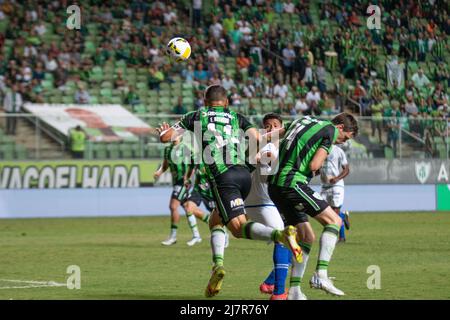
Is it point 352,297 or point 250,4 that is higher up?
point 250,4

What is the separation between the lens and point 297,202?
11570 mm

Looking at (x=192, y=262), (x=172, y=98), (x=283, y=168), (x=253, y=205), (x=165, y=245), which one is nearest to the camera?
(x=283, y=168)

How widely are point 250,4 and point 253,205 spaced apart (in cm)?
2761

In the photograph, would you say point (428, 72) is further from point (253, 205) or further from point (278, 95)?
point (253, 205)

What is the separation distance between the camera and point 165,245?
66.9 feet

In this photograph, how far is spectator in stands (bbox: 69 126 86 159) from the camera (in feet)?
98.7

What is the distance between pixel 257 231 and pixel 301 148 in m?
1.08

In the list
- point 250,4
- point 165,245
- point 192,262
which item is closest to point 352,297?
point 192,262

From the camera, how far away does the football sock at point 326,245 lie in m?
11.7

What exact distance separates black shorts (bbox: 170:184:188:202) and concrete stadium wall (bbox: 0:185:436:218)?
946 centimetres

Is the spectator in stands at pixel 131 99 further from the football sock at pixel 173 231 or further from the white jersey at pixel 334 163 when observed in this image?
the white jersey at pixel 334 163

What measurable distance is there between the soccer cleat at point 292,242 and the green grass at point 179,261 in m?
1.37

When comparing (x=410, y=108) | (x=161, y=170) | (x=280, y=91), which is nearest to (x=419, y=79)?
(x=410, y=108)

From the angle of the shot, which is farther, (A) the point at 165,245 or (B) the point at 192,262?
(A) the point at 165,245
